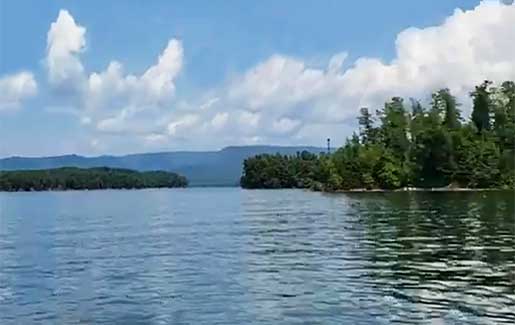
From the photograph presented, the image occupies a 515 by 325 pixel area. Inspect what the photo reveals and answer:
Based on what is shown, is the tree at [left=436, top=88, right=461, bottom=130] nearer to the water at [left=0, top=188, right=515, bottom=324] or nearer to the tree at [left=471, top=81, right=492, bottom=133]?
the tree at [left=471, top=81, right=492, bottom=133]

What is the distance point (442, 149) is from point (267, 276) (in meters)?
147

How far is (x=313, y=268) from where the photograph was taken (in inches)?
1352

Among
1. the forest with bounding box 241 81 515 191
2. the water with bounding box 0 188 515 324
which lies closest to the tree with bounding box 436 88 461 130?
the forest with bounding box 241 81 515 191

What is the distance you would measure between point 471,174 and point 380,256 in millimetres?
138271

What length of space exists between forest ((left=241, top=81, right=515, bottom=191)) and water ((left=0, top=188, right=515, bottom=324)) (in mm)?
115940

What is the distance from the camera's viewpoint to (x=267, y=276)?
32.0m

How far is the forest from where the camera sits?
16988cm

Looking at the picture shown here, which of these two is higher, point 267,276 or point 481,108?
point 481,108

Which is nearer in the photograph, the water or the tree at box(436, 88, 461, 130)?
the water

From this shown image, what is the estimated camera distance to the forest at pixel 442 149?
169875mm

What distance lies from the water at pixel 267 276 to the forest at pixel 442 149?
115940mm

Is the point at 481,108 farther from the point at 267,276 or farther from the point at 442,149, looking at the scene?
the point at 267,276

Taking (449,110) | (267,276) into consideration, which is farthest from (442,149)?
(267,276)

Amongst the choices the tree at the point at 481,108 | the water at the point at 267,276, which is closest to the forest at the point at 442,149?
the tree at the point at 481,108
